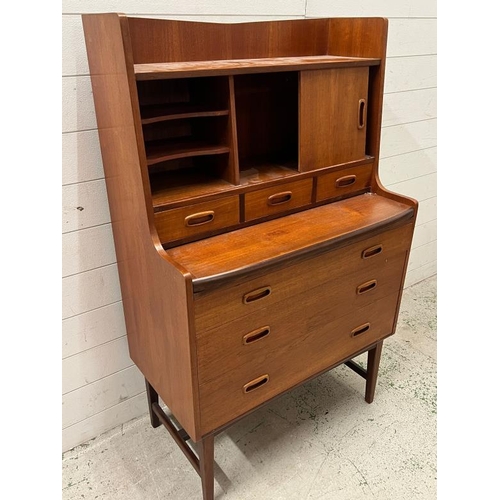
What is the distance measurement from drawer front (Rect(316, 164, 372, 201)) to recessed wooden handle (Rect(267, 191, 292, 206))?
14cm

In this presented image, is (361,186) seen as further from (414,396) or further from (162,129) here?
(414,396)

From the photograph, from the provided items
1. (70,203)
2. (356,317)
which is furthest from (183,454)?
(70,203)

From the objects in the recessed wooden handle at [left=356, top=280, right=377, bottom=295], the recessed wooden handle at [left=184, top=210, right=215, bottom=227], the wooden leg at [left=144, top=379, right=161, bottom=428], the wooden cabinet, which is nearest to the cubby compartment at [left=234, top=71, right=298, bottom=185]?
the wooden cabinet

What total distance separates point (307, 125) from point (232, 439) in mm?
1249

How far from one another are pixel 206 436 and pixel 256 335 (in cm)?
35

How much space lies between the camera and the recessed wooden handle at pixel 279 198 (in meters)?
1.52

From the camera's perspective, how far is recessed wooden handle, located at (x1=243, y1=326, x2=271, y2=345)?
1.38 metres

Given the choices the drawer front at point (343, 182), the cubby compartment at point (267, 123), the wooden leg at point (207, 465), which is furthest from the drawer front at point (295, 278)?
the wooden leg at point (207, 465)

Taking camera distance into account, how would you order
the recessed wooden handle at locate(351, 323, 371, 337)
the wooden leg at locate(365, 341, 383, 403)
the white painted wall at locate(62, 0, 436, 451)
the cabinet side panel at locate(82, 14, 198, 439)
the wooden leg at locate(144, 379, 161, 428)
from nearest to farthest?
the cabinet side panel at locate(82, 14, 198, 439)
the white painted wall at locate(62, 0, 436, 451)
the recessed wooden handle at locate(351, 323, 371, 337)
the wooden leg at locate(144, 379, 161, 428)
the wooden leg at locate(365, 341, 383, 403)

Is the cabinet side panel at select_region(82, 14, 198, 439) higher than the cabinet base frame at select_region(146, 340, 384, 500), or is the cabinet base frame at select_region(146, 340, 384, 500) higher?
the cabinet side panel at select_region(82, 14, 198, 439)

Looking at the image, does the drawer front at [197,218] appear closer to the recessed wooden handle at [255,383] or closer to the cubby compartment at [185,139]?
the cubby compartment at [185,139]

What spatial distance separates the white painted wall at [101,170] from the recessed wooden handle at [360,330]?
0.89 metres

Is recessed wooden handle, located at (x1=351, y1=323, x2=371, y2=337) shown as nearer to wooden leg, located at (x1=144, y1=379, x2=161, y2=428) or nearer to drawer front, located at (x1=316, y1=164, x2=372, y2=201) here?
drawer front, located at (x1=316, y1=164, x2=372, y2=201)

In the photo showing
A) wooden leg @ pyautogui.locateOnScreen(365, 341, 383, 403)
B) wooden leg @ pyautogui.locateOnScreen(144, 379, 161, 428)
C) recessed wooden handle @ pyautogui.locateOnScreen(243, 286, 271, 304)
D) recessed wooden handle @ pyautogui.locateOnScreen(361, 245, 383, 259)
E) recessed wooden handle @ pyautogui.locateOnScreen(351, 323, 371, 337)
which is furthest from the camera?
wooden leg @ pyautogui.locateOnScreen(365, 341, 383, 403)
